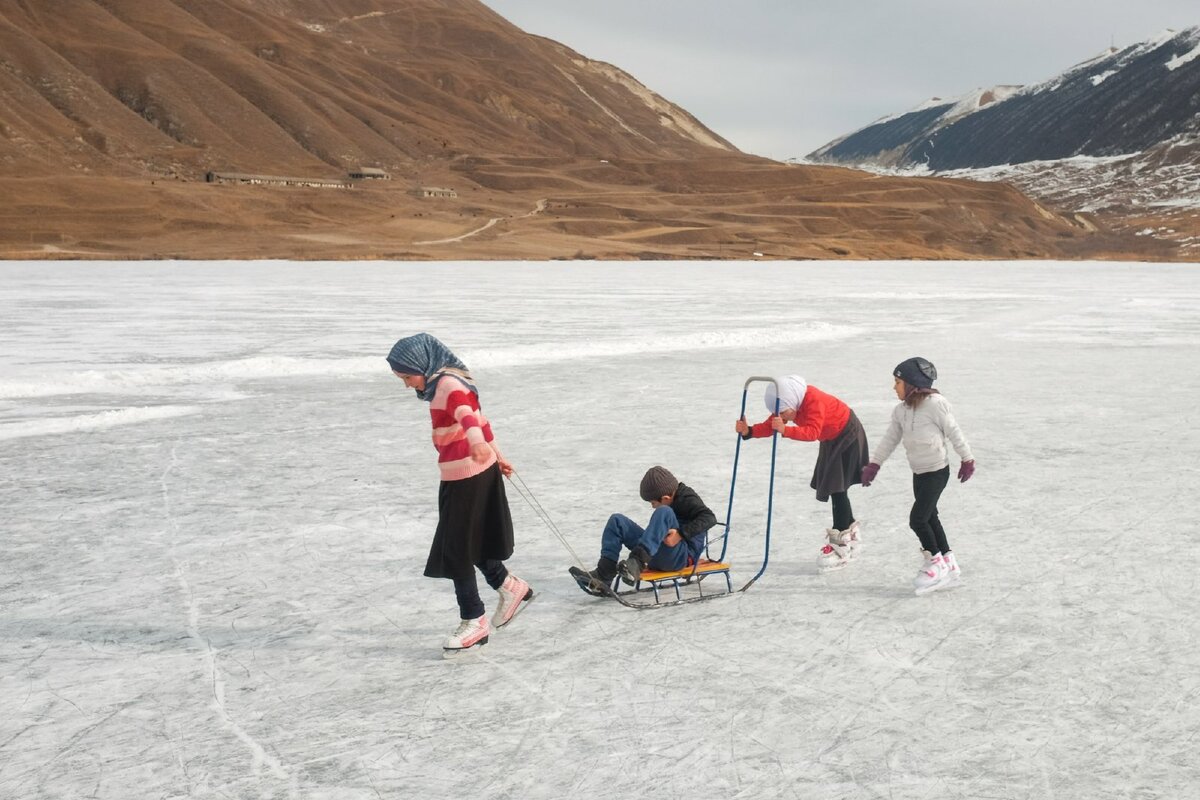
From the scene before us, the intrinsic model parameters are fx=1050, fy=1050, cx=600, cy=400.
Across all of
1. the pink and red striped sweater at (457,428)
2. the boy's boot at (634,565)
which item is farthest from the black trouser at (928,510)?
the pink and red striped sweater at (457,428)

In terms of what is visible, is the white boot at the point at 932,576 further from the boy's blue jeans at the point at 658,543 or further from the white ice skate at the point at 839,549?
the boy's blue jeans at the point at 658,543

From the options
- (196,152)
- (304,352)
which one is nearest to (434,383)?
(304,352)

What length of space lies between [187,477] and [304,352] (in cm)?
758

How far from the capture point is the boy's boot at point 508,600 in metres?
4.89

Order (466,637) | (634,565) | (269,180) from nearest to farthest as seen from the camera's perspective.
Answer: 1. (466,637)
2. (634,565)
3. (269,180)

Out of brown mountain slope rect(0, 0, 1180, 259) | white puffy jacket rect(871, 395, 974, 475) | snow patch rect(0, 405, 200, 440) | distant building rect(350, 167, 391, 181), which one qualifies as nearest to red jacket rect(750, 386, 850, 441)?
white puffy jacket rect(871, 395, 974, 475)

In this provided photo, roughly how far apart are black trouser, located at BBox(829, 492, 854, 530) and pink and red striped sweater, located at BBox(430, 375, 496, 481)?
2.06 meters

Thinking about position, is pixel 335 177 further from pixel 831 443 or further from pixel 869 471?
pixel 869 471

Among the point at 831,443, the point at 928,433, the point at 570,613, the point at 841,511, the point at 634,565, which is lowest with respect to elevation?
the point at 570,613

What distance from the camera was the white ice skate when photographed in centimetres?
559

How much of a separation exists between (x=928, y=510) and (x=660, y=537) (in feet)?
4.45

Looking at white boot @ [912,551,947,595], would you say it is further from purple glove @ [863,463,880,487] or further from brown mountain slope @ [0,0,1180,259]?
brown mountain slope @ [0,0,1180,259]

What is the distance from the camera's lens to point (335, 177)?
104 m

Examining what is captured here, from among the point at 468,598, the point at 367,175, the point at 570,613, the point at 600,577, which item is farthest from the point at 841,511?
the point at 367,175
